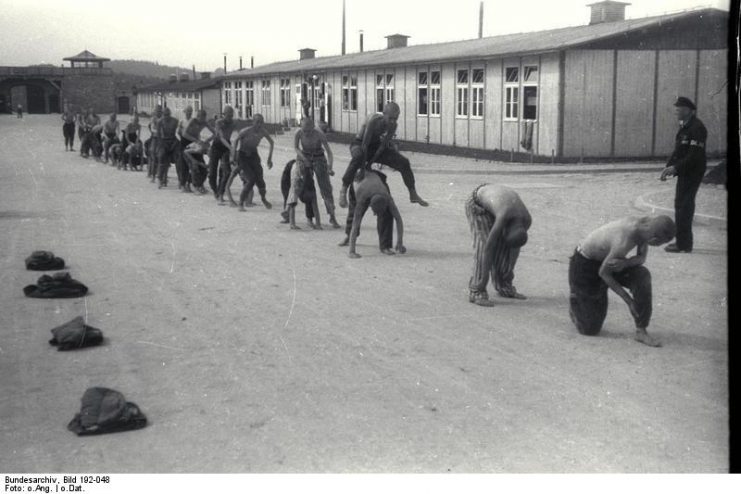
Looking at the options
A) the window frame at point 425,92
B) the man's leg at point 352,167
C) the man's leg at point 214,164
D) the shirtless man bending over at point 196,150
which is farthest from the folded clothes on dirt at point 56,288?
the window frame at point 425,92

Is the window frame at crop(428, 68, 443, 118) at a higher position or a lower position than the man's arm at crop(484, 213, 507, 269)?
higher

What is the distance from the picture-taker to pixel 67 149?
111 ft

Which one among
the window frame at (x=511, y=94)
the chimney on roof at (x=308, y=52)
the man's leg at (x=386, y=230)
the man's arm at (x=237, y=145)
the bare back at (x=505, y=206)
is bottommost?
the man's leg at (x=386, y=230)

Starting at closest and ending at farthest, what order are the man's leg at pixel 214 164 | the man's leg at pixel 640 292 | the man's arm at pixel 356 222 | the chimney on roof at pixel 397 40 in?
the man's leg at pixel 640 292, the man's arm at pixel 356 222, the man's leg at pixel 214 164, the chimney on roof at pixel 397 40

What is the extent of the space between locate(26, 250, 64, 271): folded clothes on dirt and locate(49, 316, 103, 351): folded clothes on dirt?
310 cm

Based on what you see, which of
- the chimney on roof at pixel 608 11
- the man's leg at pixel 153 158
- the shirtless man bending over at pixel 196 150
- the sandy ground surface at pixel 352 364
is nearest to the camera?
the sandy ground surface at pixel 352 364

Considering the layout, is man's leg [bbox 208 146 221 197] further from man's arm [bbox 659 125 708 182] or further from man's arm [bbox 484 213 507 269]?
man's arm [bbox 484 213 507 269]

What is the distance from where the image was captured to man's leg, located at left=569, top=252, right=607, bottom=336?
22.5 feet

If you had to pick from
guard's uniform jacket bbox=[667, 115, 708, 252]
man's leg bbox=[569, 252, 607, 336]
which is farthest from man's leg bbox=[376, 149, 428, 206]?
man's leg bbox=[569, 252, 607, 336]

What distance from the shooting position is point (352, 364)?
634 centimetres

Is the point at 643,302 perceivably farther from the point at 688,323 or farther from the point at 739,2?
the point at 739,2

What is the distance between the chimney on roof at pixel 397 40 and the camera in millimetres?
48031

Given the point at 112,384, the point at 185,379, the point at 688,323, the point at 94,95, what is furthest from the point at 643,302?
the point at 94,95

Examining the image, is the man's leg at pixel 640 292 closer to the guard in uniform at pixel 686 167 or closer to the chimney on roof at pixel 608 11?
the guard in uniform at pixel 686 167
